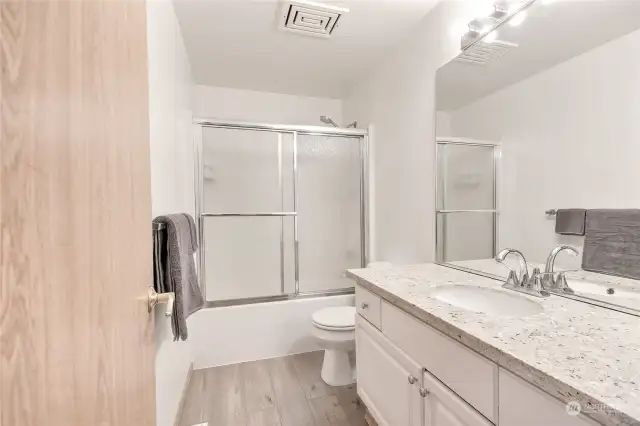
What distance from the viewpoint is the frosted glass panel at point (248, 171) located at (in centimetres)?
267

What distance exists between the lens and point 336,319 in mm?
2109

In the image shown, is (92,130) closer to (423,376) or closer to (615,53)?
(423,376)

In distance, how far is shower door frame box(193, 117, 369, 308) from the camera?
242 cm

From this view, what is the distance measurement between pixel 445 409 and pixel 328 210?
220 centimetres

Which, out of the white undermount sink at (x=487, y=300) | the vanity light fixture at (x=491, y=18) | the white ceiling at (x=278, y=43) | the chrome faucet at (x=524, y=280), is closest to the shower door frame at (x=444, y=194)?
the chrome faucet at (x=524, y=280)

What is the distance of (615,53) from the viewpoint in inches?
40.9

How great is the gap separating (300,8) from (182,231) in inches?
57.4

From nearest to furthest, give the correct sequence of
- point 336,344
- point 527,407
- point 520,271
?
point 527,407, point 520,271, point 336,344

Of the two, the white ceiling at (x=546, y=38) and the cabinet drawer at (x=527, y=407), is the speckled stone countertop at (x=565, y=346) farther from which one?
the white ceiling at (x=546, y=38)

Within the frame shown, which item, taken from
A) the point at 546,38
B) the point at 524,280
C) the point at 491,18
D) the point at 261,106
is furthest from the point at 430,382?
the point at 261,106

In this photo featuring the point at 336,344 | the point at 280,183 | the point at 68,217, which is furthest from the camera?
the point at 280,183

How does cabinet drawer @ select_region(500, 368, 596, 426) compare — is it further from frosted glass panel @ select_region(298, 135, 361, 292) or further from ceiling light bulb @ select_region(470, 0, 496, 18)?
frosted glass panel @ select_region(298, 135, 361, 292)

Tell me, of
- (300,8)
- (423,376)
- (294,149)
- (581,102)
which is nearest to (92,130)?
(423,376)

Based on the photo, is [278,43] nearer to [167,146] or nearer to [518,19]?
[167,146]
